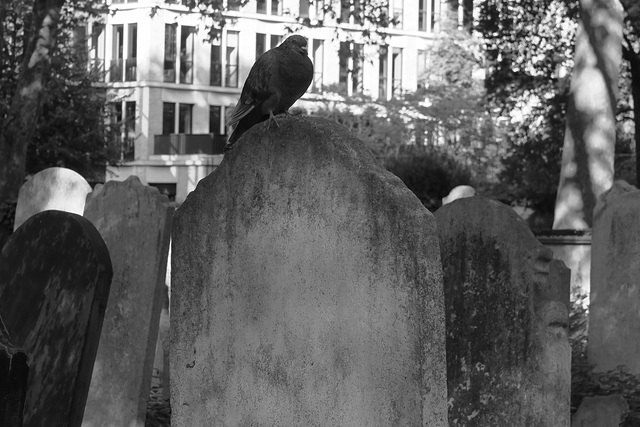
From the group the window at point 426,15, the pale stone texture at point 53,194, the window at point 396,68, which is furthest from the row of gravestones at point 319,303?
the window at point 426,15

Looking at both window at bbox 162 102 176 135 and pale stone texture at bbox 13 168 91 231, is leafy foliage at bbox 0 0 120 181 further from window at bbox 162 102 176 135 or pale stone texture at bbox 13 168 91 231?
window at bbox 162 102 176 135

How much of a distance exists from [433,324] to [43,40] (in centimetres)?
1253

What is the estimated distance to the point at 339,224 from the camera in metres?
4.77

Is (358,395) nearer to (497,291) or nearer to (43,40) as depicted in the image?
(497,291)

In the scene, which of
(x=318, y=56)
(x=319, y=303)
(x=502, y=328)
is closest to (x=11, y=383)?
(x=319, y=303)

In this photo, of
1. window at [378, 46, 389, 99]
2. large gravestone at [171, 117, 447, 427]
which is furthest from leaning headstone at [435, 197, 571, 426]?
window at [378, 46, 389, 99]

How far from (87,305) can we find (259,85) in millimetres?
1261

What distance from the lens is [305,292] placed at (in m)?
4.93

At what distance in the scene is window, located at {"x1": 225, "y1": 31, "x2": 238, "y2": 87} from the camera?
60219mm

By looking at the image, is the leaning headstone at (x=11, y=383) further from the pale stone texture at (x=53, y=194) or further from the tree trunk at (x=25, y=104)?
the tree trunk at (x=25, y=104)

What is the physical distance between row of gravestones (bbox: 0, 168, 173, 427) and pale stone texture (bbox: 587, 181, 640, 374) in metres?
4.02

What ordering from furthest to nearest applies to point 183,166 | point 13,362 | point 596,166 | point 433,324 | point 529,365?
1. point 183,166
2. point 596,166
3. point 529,365
4. point 433,324
5. point 13,362

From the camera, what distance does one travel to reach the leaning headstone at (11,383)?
3516mm

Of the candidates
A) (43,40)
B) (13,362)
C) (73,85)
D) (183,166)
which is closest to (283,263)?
(13,362)
